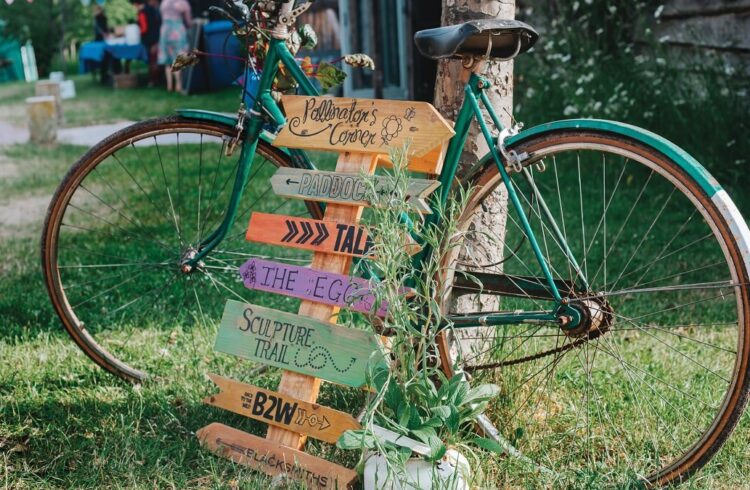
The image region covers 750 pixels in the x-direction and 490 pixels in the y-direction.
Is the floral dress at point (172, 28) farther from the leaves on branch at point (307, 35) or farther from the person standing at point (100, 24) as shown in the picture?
the leaves on branch at point (307, 35)

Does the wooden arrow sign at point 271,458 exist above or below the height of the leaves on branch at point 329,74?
below

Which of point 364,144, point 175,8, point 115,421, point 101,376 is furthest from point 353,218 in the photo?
point 175,8

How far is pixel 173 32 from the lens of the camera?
49.6 feet

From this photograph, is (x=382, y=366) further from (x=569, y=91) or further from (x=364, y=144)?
(x=569, y=91)

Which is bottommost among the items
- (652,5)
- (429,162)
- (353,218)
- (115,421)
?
(115,421)

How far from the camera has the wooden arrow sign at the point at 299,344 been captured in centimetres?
232

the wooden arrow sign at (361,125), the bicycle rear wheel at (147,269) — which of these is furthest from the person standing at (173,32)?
the wooden arrow sign at (361,125)

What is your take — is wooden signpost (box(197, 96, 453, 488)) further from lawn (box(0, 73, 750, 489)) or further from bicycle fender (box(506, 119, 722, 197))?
bicycle fender (box(506, 119, 722, 197))

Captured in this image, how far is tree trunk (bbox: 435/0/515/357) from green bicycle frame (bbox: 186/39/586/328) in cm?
10

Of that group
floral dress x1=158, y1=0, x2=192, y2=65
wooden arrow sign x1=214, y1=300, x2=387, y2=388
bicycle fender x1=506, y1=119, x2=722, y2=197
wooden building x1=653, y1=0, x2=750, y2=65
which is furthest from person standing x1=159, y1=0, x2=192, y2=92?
bicycle fender x1=506, y1=119, x2=722, y2=197

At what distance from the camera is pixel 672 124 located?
5715 millimetres

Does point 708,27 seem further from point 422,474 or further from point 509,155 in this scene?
point 422,474

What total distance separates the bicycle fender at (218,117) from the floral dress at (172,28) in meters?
12.8

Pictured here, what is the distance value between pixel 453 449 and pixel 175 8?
1398 cm
